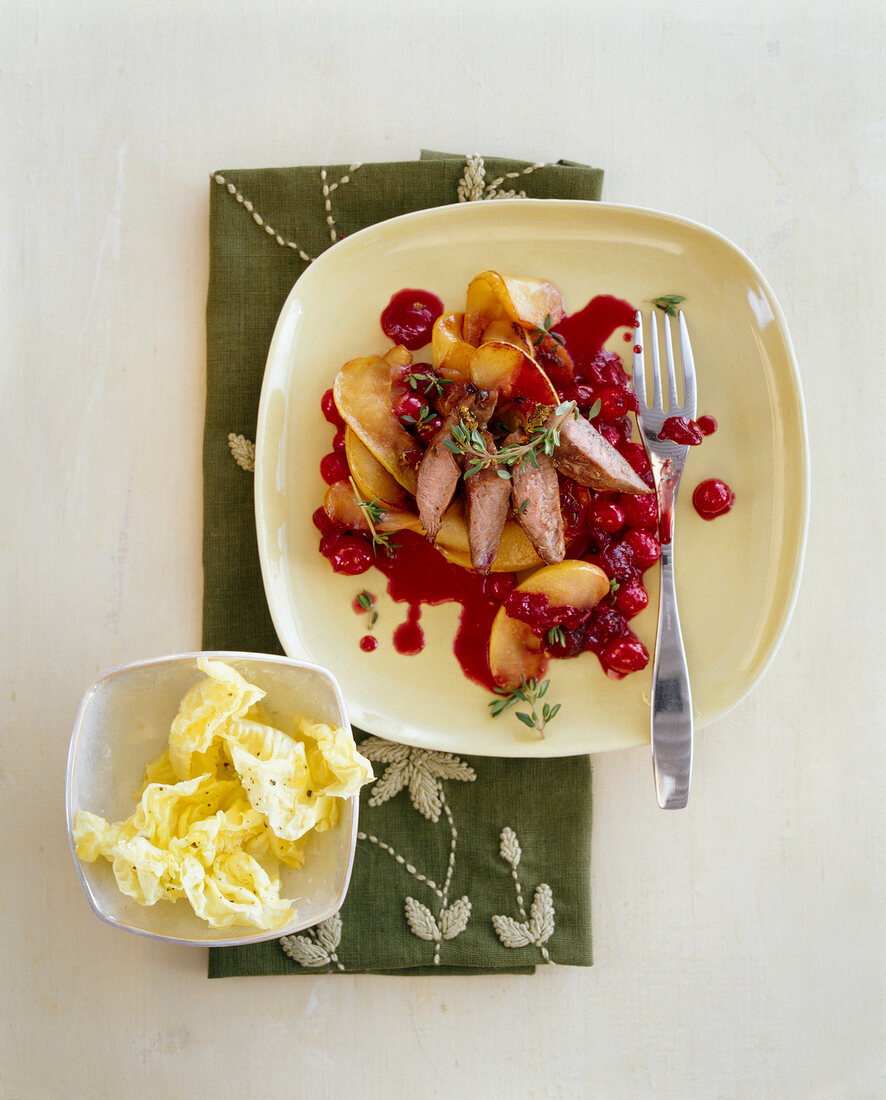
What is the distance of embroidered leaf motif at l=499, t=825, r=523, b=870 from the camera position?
64.8 inches

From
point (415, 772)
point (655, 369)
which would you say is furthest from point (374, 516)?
point (655, 369)

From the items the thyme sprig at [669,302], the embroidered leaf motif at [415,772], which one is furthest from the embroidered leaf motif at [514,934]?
the thyme sprig at [669,302]

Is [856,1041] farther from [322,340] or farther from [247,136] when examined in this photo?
[247,136]

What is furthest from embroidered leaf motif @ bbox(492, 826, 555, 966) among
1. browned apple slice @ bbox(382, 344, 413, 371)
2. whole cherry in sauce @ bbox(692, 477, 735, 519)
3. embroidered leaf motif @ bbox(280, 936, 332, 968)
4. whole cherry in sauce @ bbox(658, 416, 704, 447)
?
browned apple slice @ bbox(382, 344, 413, 371)

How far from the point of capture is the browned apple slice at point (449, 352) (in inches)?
61.5

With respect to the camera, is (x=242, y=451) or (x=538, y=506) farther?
(x=242, y=451)

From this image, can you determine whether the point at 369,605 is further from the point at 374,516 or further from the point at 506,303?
the point at 506,303

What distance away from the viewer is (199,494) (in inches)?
67.1

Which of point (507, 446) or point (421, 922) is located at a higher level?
point (507, 446)

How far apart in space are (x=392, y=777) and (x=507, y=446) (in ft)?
2.45

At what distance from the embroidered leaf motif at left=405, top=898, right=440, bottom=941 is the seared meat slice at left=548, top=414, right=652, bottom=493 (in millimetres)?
972

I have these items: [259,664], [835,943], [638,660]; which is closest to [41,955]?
[259,664]

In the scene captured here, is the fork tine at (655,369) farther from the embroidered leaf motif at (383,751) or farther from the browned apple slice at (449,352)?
the embroidered leaf motif at (383,751)

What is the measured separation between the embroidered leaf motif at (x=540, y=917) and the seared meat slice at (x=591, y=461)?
0.88m
